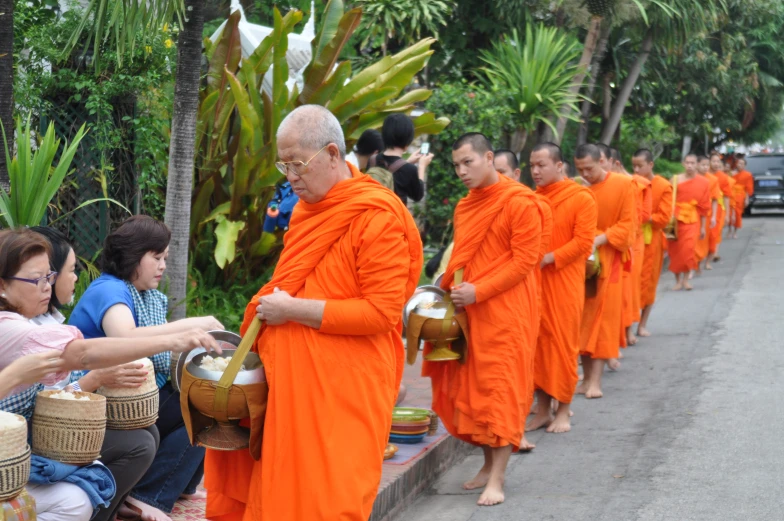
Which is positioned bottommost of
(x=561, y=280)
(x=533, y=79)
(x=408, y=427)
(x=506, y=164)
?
(x=408, y=427)

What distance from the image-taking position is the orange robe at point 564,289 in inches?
276

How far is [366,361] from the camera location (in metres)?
3.87

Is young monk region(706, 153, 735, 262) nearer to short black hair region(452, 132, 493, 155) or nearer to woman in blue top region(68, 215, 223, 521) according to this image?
short black hair region(452, 132, 493, 155)

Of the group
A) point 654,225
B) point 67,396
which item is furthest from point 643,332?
point 67,396

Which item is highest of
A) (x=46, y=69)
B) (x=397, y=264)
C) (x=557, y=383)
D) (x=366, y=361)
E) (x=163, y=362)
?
(x=46, y=69)

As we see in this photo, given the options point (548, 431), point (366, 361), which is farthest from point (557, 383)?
point (366, 361)

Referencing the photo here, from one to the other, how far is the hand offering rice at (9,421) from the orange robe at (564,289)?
438cm

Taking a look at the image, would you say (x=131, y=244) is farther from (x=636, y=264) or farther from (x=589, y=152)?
(x=636, y=264)

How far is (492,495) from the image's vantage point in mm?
5746

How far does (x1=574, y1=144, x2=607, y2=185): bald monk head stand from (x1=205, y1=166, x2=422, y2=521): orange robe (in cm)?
491

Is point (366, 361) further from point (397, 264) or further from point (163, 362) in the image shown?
point (163, 362)

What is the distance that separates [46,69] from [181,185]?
5.76 feet

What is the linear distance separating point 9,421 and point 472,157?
323 centimetres

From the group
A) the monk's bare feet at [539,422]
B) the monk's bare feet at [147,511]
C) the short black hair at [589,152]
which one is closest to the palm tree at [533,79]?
the short black hair at [589,152]
